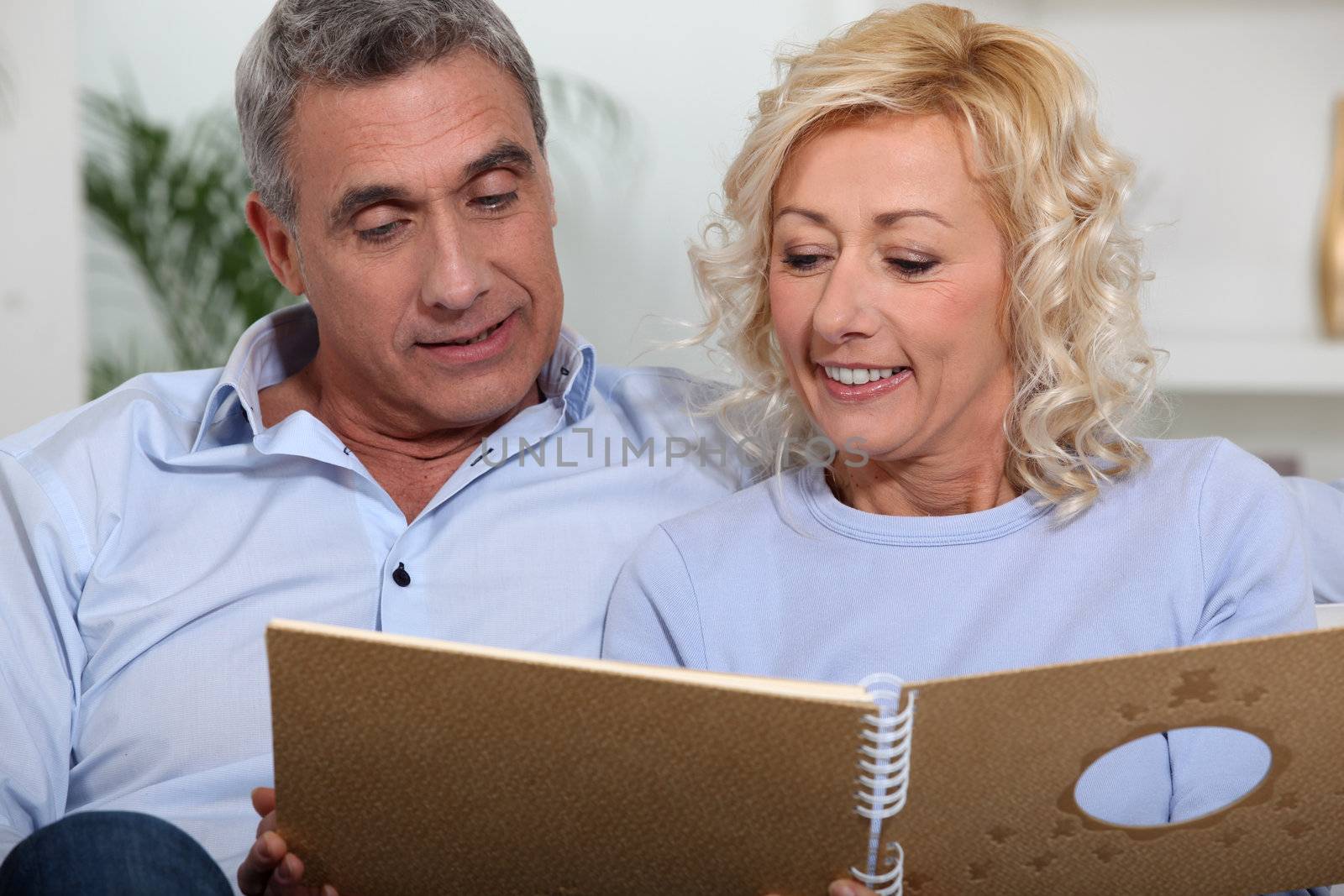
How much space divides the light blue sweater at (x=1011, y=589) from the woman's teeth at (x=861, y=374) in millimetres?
172

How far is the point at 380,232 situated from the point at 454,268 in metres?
0.13

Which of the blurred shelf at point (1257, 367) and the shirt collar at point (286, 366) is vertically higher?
the shirt collar at point (286, 366)

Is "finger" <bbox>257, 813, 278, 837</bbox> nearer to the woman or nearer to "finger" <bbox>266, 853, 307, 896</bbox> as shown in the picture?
"finger" <bbox>266, 853, 307, 896</bbox>

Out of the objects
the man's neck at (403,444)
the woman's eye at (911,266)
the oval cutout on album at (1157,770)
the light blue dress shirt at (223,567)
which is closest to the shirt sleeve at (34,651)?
the light blue dress shirt at (223,567)

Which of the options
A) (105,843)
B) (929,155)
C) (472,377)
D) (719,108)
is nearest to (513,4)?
(719,108)

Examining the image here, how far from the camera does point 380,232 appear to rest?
170cm

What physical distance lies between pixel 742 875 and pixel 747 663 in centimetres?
42

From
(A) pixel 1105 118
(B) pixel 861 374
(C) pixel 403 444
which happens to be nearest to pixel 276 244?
(C) pixel 403 444

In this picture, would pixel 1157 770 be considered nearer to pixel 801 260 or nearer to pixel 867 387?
pixel 867 387

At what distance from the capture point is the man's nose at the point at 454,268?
1.65m

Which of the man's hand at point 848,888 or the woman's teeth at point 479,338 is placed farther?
the woman's teeth at point 479,338

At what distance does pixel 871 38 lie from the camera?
1.50m

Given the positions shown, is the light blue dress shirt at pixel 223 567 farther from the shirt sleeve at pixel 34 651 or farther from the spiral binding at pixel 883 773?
the spiral binding at pixel 883 773

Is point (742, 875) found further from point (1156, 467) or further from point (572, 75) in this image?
point (572, 75)
